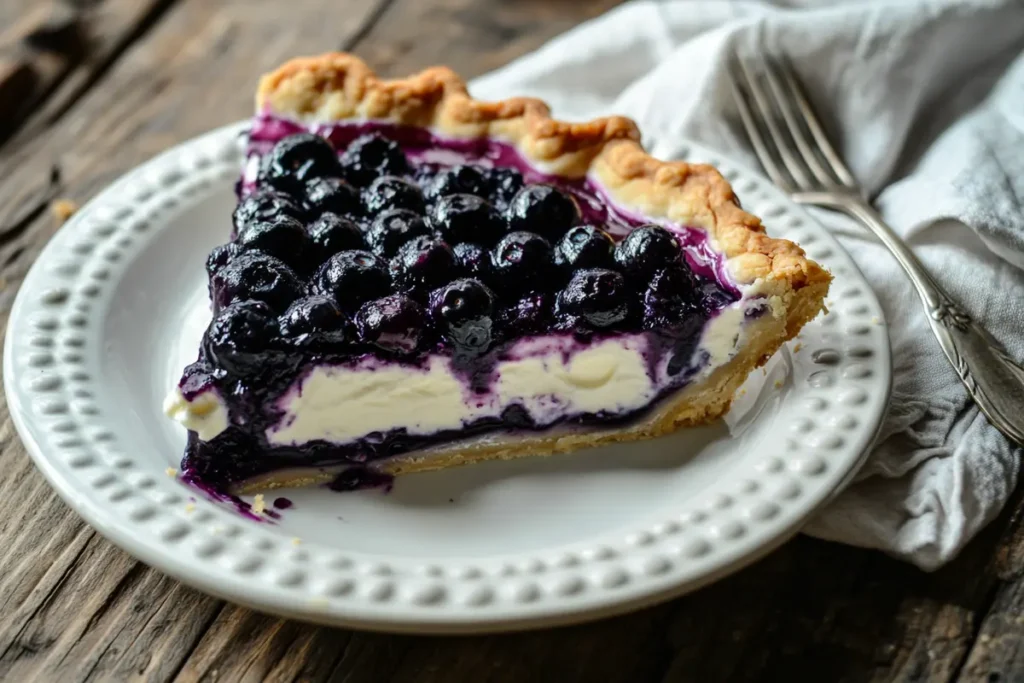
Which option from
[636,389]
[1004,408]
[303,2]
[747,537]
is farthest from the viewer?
[303,2]

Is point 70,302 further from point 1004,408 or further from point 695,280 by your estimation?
point 1004,408

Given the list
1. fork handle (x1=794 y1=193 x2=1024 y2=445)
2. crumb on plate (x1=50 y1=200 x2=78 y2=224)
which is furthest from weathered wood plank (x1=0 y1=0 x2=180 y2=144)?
fork handle (x1=794 y1=193 x2=1024 y2=445)

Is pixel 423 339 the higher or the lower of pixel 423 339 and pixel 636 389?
the higher

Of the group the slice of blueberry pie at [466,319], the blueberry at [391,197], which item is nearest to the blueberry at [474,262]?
the slice of blueberry pie at [466,319]

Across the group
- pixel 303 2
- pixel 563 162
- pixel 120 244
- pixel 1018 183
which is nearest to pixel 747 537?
pixel 563 162

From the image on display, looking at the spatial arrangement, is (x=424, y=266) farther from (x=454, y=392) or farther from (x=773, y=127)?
(x=773, y=127)

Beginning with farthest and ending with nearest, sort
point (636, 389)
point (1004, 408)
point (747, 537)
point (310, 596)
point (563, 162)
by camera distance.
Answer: point (563, 162) → point (636, 389) → point (1004, 408) → point (747, 537) → point (310, 596)

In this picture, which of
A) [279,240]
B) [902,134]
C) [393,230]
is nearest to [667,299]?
[393,230]

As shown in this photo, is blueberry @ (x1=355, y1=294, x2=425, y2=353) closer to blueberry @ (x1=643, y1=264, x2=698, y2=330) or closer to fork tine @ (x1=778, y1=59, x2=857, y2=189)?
blueberry @ (x1=643, y1=264, x2=698, y2=330)
